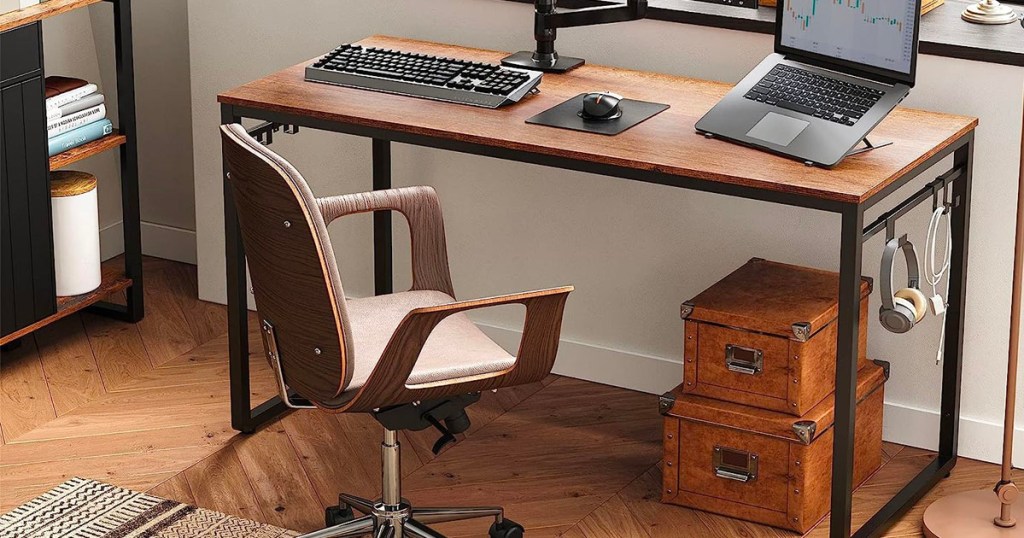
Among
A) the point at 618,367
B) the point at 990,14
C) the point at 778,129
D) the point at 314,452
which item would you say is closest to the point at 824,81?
the point at 778,129

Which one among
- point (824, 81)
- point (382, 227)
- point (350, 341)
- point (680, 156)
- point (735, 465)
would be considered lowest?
point (735, 465)

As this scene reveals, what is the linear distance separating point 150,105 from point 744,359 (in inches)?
89.2

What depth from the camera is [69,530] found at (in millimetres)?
3238

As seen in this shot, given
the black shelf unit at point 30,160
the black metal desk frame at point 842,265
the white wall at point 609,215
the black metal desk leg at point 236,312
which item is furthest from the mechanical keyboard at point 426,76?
the black shelf unit at point 30,160

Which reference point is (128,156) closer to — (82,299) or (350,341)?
(82,299)

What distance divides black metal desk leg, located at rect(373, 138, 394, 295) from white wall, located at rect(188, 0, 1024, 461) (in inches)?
7.7

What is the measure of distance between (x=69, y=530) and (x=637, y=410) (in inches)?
55.5

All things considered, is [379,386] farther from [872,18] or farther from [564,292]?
[872,18]

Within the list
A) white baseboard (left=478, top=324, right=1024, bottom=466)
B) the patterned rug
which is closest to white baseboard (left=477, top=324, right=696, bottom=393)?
white baseboard (left=478, top=324, right=1024, bottom=466)

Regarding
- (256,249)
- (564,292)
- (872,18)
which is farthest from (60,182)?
(872,18)

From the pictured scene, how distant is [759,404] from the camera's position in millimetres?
3246

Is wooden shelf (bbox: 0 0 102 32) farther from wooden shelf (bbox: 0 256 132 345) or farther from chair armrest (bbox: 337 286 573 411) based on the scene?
chair armrest (bbox: 337 286 573 411)

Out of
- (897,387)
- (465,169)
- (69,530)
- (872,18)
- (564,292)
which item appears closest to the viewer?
(564,292)

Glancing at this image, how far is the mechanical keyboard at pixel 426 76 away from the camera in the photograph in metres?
3.30
